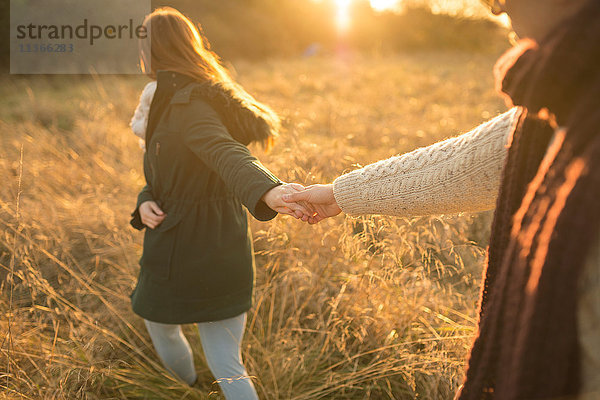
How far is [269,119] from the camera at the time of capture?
6.00 feet

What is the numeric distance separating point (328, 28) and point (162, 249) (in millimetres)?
19777

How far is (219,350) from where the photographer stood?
1764 mm

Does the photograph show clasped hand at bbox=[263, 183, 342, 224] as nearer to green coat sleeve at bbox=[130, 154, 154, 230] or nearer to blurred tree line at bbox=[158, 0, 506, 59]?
green coat sleeve at bbox=[130, 154, 154, 230]

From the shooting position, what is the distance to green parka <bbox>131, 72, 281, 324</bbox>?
169 centimetres

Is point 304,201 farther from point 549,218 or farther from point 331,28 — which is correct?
point 331,28

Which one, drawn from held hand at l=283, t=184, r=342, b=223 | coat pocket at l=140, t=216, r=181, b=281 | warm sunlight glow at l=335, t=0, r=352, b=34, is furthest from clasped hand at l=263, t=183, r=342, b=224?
warm sunlight glow at l=335, t=0, r=352, b=34

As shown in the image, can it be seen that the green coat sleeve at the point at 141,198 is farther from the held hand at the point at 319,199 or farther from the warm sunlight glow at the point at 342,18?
the warm sunlight glow at the point at 342,18

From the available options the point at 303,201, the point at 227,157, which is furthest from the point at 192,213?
the point at 303,201

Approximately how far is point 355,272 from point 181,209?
1.11m

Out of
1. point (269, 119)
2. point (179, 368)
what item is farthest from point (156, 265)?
point (269, 119)

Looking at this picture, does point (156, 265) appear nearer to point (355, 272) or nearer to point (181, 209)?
point (181, 209)

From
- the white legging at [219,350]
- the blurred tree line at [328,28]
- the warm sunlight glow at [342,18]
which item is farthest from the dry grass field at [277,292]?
the warm sunlight glow at [342,18]

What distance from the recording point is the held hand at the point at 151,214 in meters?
1.74

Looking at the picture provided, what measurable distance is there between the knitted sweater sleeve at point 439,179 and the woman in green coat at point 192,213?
59cm
